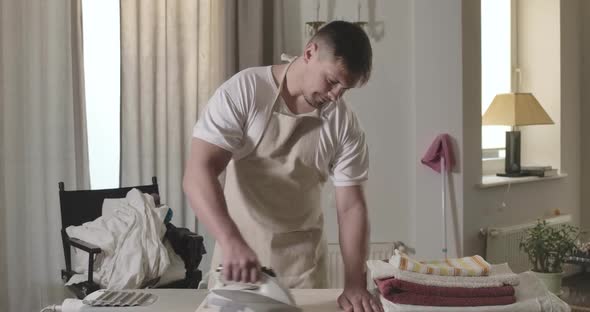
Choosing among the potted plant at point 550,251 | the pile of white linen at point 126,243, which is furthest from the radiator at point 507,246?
the pile of white linen at point 126,243

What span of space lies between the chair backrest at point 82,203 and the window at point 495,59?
7.91ft

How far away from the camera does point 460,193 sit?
143 inches

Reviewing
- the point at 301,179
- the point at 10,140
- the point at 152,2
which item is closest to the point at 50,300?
the point at 10,140

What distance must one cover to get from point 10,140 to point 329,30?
1.92 m

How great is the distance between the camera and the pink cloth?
3561mm

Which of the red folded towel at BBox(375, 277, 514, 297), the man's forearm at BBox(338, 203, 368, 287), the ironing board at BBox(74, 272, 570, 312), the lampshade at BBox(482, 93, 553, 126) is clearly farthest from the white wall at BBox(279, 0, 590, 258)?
the red folded towel at BBox(375, 277, 514, 297)

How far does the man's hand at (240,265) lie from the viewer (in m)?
1.25

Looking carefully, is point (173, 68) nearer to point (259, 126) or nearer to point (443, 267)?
point (259, 126)

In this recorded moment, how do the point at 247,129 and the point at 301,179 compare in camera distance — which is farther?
the point at 301,179

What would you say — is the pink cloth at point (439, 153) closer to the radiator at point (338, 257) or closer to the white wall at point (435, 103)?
the white wall at point (435, 103)

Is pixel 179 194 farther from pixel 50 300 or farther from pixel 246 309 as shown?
pixel 246 309

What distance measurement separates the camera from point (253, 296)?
1.25 meters

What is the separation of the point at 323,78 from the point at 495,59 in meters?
3.32

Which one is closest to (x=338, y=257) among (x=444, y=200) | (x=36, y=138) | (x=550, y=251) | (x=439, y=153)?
(x=444, y=200)
